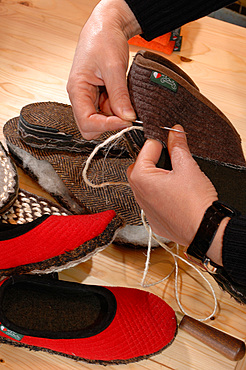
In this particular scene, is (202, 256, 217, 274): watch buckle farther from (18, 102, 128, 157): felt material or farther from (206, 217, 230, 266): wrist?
(18, 102, 128, 157): felt material

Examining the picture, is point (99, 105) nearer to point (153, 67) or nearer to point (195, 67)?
point (153, 67)

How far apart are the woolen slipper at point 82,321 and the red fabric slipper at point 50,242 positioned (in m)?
0.03

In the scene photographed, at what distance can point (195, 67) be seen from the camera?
124 centimetres

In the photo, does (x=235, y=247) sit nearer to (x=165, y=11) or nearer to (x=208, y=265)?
(x=208, y=265)

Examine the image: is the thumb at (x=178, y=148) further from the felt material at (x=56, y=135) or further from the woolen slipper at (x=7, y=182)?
the woolen slipper at (x=7, y=182)

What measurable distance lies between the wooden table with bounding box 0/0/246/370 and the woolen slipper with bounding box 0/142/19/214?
8 cm

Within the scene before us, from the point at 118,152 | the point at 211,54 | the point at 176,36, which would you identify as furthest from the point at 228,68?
the point at 118,152

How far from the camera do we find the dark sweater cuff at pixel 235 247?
1.73ft

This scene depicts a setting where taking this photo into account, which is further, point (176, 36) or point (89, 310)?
point (176, 36)

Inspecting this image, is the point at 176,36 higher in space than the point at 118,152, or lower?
higher

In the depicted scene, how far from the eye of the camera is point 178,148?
0.61 m

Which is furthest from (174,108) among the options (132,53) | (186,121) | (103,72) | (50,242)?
(132,53)

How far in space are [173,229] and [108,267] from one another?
29 centimetres

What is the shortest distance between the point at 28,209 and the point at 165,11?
49cm
